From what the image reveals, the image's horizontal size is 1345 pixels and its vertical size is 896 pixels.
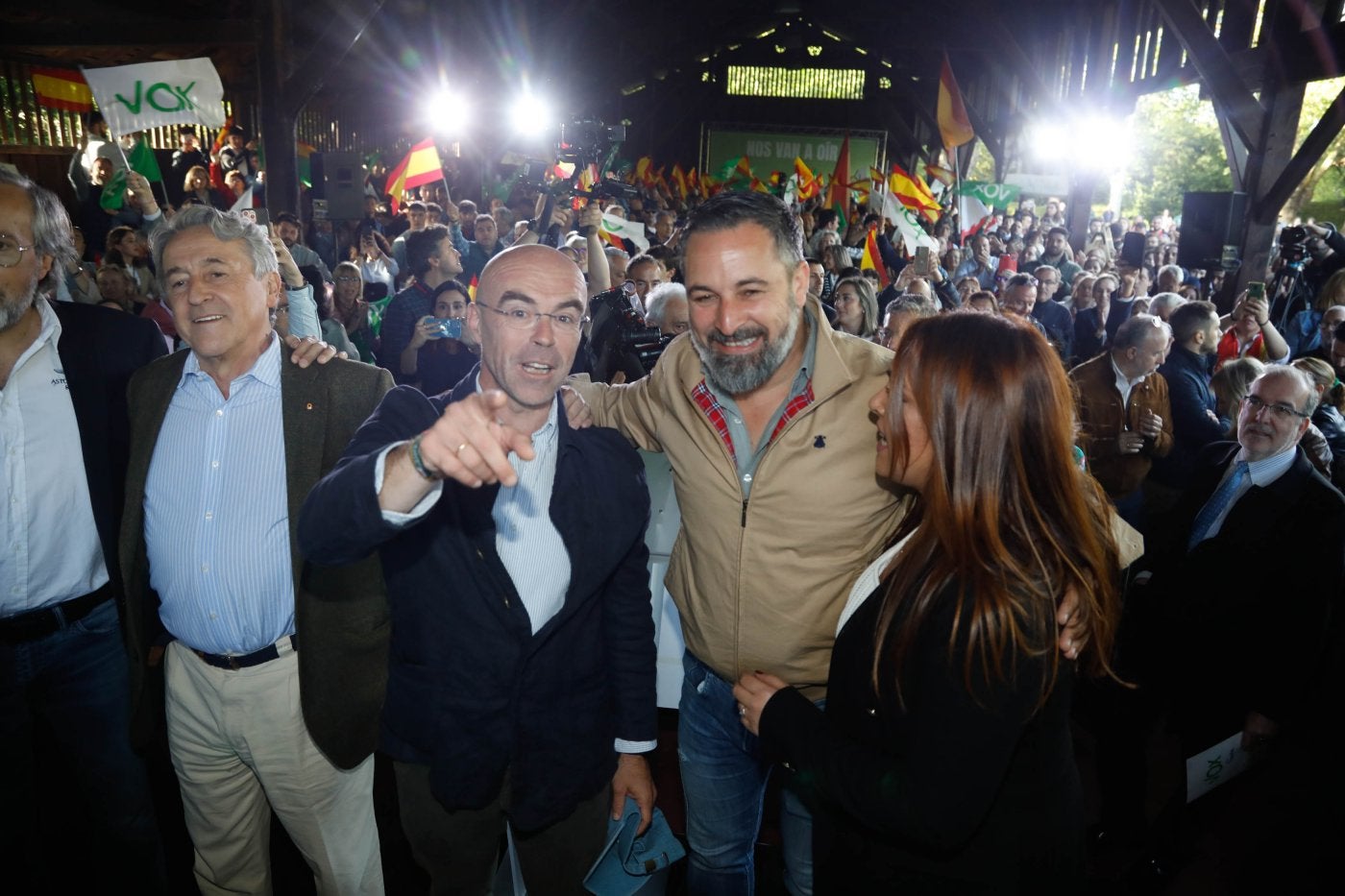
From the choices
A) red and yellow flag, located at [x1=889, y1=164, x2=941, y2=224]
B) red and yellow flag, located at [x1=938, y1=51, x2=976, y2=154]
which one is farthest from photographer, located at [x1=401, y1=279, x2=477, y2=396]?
red and yellow flag, located at [x1=938, y1=51, x2=976, y2=154]

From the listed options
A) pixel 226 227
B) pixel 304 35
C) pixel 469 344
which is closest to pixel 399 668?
pixel 226 227

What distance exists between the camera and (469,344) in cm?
527

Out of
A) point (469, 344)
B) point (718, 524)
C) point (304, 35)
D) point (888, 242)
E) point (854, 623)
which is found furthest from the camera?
point (304, 35)

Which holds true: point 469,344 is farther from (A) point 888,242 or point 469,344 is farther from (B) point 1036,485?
(A) point 888,242

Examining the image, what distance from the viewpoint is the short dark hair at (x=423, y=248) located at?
5.94 m

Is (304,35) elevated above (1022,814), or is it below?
above

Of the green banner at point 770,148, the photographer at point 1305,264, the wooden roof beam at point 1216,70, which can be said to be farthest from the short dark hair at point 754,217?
the green banner at point 770,148

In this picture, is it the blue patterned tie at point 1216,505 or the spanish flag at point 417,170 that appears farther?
the spanish flag at point 417,170

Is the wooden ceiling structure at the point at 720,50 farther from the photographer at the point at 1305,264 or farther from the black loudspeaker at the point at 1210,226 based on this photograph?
the photographer at the point at 1305,264

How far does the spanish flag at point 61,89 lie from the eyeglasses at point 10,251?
1167 centimetres

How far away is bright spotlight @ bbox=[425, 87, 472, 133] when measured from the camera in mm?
12289

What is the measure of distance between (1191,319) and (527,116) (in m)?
11.1

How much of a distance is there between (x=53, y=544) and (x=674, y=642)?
2100mm

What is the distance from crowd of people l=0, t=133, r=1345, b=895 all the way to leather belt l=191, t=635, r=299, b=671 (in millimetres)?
10
